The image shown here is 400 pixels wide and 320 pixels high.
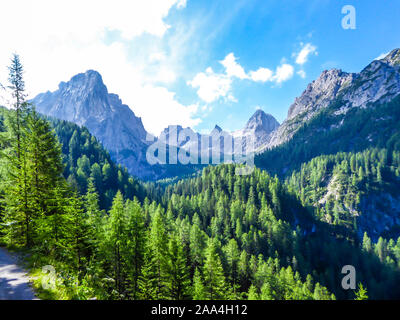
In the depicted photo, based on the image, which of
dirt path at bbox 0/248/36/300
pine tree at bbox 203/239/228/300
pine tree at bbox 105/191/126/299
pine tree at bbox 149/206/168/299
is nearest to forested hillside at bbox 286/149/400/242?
pine tree at bbox 203/239/228/300

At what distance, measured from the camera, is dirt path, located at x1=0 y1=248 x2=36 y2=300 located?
11.2 metres

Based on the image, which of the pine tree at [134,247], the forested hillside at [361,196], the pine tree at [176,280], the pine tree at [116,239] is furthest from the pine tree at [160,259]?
the forested hillside at [361,196]

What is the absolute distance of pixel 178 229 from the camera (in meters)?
63.6

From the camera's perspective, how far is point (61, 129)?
169250 millimetres

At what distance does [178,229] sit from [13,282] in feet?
174

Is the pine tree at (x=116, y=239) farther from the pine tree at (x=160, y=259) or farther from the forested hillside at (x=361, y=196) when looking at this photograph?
the forested hillside at (x=361, y=196)

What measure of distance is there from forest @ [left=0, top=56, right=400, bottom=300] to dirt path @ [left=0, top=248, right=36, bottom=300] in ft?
2.01

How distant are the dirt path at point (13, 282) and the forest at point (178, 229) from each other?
2.01 ft

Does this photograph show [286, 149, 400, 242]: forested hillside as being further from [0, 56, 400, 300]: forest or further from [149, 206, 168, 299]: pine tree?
[149, 206, 168, 299]: pine tree

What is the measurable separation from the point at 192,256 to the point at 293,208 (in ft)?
298

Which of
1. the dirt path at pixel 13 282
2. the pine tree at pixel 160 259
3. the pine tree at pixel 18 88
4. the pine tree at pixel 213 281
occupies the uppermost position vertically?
the pine tree at pixel 18 88

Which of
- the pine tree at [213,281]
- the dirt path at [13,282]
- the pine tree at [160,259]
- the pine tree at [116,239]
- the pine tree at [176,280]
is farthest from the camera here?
the pine tree at [213,281]

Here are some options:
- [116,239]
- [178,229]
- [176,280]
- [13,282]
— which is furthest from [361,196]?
[13,282]

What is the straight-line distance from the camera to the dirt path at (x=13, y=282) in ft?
36.7
